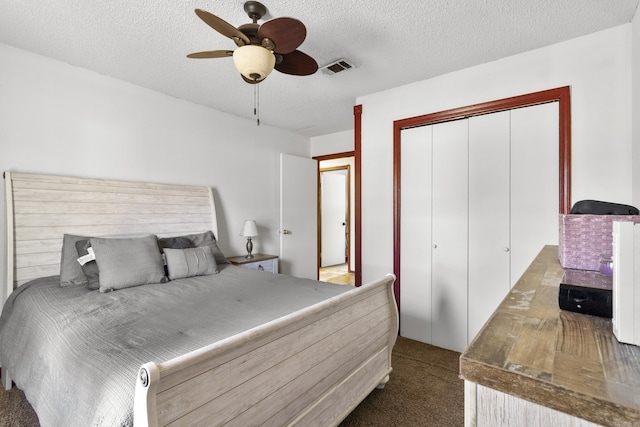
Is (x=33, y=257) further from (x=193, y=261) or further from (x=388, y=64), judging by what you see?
(x=388, y=64)

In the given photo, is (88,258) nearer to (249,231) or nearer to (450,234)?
(249,231)

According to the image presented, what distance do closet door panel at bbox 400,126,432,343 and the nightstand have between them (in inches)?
66.1

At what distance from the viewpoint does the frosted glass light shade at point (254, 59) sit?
5.36 ft

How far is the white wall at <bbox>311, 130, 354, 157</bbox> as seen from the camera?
15.5 ft

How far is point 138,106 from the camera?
301cm

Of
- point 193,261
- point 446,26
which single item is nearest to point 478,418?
point 446,26

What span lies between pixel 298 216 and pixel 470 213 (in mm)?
2597

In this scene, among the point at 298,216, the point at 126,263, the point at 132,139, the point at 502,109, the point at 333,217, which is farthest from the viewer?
the point at 333,217

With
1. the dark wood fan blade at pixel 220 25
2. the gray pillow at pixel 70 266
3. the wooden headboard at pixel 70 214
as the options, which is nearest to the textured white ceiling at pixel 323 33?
the dark wood fan blade at pixel 220 25

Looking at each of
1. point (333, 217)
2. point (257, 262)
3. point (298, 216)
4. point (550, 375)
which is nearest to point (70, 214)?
point (257, 262)

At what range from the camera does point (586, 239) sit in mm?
1277

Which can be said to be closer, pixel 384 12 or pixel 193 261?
pixel 384 12

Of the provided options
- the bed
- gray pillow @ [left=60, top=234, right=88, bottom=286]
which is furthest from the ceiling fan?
gray pillow @ [left=60, top=234, right=88, bottom=286]

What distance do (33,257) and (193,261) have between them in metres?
1.13
